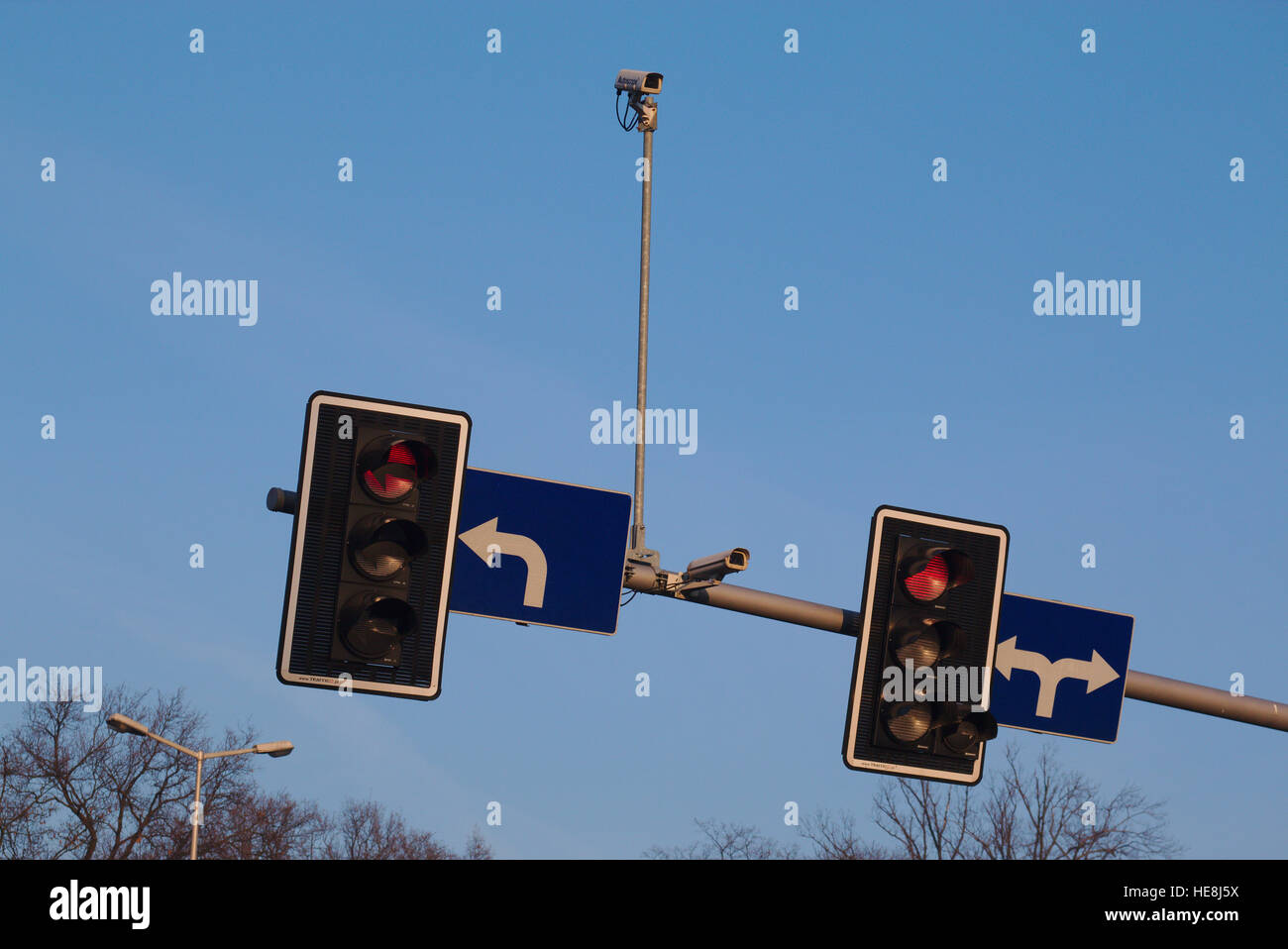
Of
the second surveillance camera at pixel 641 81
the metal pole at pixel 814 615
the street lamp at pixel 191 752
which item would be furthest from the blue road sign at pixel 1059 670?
the street lamp at pixel 191 752

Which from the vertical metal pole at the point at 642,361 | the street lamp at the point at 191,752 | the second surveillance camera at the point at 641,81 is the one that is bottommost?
the street lamp at the point at 191,752

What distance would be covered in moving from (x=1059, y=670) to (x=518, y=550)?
4.21m

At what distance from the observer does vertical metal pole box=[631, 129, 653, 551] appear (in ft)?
33.4

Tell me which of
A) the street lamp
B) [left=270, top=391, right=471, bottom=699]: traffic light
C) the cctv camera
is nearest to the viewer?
[left=270, top=391, right=471, bottom=699]: traffic light

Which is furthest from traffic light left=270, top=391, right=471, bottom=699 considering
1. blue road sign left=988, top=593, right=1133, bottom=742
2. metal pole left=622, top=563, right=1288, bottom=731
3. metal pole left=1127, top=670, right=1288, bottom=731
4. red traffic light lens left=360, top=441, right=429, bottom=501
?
metal pole left=1127, top=670, right=1288, bottom=731

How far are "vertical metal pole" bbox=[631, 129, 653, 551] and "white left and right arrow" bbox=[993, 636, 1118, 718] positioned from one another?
293 cm

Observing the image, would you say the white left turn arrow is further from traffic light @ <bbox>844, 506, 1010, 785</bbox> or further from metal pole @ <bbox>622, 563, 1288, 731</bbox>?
traffic light @ <bbox>844, 506, 1010, 785</bbox>

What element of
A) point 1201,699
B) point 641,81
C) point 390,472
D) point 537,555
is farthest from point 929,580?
point 641,81

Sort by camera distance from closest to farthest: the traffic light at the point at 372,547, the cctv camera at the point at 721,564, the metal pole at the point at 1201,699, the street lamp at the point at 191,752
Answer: the traffic light at the point at 372,547 → the cctv camera at the point at 721,564 → the metal pole at the point at 1201,699 → the street lamp at the point at 191,752

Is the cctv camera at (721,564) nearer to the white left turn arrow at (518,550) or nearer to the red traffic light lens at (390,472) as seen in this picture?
the white left turn arrow at (518,550)

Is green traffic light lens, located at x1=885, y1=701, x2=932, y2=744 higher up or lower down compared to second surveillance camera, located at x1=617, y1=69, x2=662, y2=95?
lower down

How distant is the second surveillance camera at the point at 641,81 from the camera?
11.1 meters
